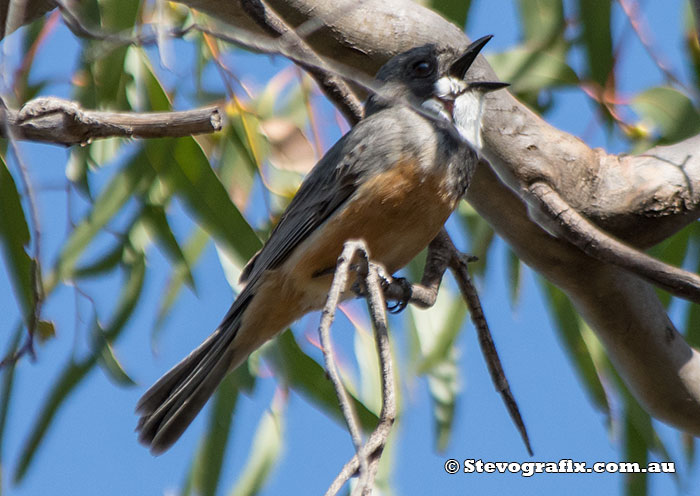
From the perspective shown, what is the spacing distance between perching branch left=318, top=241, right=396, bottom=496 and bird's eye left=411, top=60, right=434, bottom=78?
1424 millimetres

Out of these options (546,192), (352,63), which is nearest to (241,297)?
(352,63)

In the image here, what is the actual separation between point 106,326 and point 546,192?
1605 mm

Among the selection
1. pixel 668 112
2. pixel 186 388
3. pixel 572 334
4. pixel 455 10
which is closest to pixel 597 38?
pixel 668 112

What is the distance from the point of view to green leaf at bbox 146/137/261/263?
9.91 ft

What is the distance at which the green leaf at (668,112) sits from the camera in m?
3.12

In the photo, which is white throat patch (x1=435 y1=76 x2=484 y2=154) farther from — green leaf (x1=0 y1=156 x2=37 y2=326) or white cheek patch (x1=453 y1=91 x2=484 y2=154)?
green leaf (x1=0 y1=156 x2=37 y2=326)

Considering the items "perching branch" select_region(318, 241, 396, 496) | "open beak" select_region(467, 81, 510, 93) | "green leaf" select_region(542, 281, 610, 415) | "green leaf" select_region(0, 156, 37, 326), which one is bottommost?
"perching branch" select_region(318, 241, 396, 496)

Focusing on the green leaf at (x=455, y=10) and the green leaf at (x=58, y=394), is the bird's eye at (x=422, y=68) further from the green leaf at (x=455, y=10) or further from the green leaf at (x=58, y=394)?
the green leaf at (x=58, y=394)

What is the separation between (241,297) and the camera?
281cm

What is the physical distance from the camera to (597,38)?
3053 millimetres

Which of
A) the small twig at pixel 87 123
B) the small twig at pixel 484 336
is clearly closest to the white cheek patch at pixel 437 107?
the small twig at pixel 484 336

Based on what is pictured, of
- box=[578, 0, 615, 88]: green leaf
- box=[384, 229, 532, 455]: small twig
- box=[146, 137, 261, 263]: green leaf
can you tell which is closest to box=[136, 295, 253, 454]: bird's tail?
box=[146, 137, 261, 263]: green leaf

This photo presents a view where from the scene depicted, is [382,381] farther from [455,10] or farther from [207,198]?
[455,10]

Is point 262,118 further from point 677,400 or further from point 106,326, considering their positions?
point 677,400
